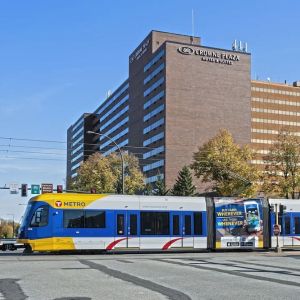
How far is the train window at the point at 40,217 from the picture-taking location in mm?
26625

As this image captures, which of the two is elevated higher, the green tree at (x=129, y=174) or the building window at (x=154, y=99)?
the building window at (x=154, y=99)

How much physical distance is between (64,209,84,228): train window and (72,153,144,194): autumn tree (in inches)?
1374

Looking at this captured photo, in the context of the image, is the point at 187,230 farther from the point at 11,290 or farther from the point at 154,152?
the point at 154,152

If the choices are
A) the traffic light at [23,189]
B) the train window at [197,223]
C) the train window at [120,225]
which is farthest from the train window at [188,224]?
the traffic light at [23,189]

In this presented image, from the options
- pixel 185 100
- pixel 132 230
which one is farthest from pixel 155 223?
pixel 185 100

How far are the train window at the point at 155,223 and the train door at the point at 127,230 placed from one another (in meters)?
0.45

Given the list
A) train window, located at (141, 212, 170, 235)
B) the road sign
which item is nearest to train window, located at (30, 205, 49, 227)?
train window, located at (141, 212, 170, 235)

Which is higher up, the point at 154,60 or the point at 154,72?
the point at 154,60

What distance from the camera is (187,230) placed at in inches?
1149

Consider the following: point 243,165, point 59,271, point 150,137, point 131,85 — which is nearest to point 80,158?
point 131,85

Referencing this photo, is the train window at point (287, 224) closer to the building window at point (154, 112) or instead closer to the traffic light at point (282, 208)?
the traffic light at point (282, 208)

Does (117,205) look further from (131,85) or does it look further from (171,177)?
(131,85)

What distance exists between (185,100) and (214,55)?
39.9 ft

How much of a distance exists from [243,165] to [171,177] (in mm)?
49612
